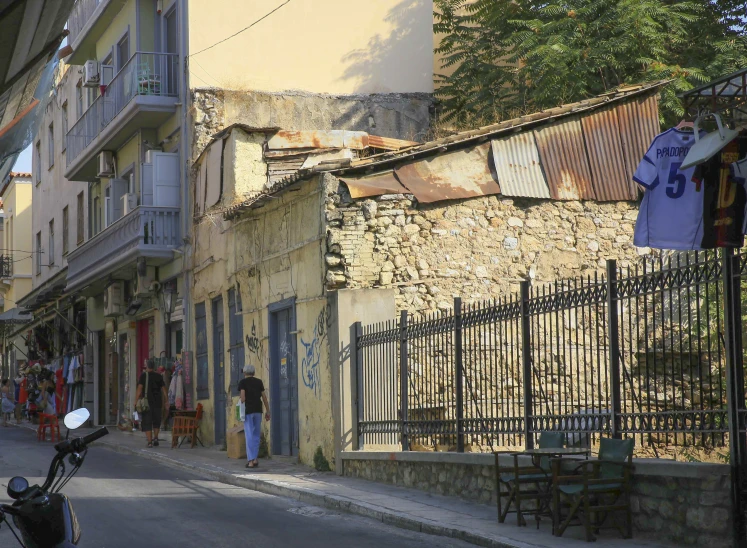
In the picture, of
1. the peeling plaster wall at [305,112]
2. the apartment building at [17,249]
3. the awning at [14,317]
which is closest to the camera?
the peeling plaster wall at [305,112]

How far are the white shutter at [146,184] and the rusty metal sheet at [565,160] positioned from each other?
441 inches

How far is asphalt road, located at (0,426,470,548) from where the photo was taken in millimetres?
9656

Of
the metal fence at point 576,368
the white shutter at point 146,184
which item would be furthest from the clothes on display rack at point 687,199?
the white shutter at point 146,184

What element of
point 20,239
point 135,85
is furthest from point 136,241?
point 20,239

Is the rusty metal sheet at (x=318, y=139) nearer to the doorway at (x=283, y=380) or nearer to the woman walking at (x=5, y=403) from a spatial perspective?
the doorway at (x=283, y=380)

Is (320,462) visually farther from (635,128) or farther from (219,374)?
(635,128)

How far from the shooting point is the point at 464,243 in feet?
54.4

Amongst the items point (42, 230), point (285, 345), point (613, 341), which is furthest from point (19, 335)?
point (613, 341)

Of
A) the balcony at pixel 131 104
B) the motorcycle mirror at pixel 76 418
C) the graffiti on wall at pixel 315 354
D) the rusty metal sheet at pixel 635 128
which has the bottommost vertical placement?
the motorcycle mirror at pixel 76 418

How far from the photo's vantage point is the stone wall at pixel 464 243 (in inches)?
633

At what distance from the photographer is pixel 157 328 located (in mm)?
27125

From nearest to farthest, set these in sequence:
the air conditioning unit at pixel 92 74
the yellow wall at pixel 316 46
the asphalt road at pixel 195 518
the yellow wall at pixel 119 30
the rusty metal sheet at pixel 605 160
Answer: the asphalt road at pixel 195 518, the rusty metal sheet at pixel 605 160, the yellow wall at pixel 316 46, the yellow wall at pixel 119 30, the air conditioning unit at pixel 92 74

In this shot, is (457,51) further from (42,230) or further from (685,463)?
(42,230)

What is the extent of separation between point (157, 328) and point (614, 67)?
13217 mm
